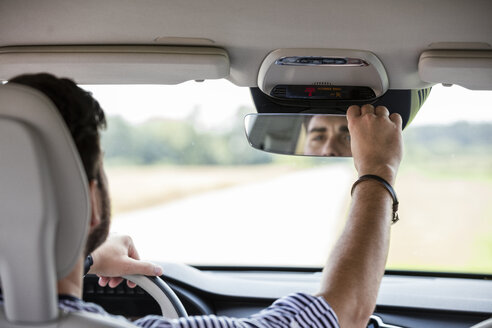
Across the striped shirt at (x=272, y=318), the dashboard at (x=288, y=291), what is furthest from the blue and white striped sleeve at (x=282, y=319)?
the dashboard at (x=288, y=291)

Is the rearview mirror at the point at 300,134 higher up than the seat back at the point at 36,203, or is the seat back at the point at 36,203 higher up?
the rearview mirror at the point at 300,134

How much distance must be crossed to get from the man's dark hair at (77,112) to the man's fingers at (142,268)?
633mm

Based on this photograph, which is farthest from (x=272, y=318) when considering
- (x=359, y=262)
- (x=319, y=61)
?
(x=319, y=61)

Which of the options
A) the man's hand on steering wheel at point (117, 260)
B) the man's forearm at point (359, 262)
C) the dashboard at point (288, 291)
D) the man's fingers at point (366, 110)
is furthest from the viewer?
the dashboard at point (288, 291)

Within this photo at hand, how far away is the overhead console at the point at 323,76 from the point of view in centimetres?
188

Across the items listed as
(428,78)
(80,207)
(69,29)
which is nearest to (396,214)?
(428,78)

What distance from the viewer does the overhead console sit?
188 centimetres

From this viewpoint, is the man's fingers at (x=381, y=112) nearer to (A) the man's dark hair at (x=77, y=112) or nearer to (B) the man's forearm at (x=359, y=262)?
(B) the man's forearm at (x=359, y=262)

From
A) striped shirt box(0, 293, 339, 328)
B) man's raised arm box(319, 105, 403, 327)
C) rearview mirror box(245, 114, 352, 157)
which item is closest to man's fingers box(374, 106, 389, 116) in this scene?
man's raised arm box(319, 105, 403, 327)

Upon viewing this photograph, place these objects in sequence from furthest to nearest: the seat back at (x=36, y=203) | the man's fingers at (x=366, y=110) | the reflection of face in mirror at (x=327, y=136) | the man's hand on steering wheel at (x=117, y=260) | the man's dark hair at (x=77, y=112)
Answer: the reflection of face in mirror at (x=327, y=136) → the man's fingers at (x=366, y=110) → the man's hand on steering wheel at (x=117, y=260) → the man's dark hair at (x=77, y=112) → the seat back at (x=36, y=203)

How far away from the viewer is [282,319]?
132 centimetres

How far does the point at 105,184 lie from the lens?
1.25 m

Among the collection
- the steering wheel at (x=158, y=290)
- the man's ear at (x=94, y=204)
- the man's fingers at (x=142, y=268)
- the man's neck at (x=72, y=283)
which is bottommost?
Result: the man's neck at (x=72, y=283)

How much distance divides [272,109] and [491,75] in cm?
79
